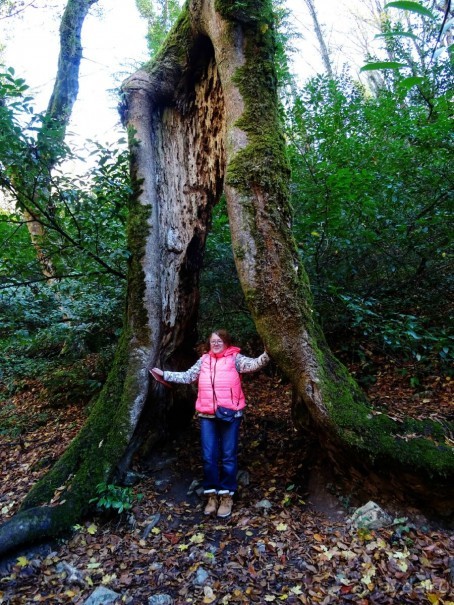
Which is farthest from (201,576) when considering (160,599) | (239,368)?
(239,368)

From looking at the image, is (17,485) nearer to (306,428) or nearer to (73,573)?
(73,573)

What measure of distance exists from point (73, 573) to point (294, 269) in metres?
3.20

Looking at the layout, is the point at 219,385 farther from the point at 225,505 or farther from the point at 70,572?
the point at 70,572

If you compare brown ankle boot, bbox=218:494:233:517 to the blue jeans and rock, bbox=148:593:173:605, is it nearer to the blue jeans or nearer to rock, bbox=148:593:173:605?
the blue jeans

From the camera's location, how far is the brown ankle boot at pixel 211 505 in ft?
12.7

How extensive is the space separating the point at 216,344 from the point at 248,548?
75.5 inches

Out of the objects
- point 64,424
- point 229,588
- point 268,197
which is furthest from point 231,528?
point 64,424

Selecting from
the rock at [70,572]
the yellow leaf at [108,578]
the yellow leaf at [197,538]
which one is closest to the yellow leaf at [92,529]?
the rock at [70,572]

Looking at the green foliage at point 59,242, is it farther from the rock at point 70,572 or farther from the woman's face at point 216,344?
the rock at point 70,572

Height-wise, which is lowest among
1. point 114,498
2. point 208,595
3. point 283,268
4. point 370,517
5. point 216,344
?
point 208,595

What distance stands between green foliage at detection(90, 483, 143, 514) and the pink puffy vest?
3.52ft

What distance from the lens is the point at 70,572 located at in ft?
10.4

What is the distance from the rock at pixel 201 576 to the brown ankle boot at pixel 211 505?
0.75m

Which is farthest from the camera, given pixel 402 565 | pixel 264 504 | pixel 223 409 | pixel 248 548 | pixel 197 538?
pixel 223 409
